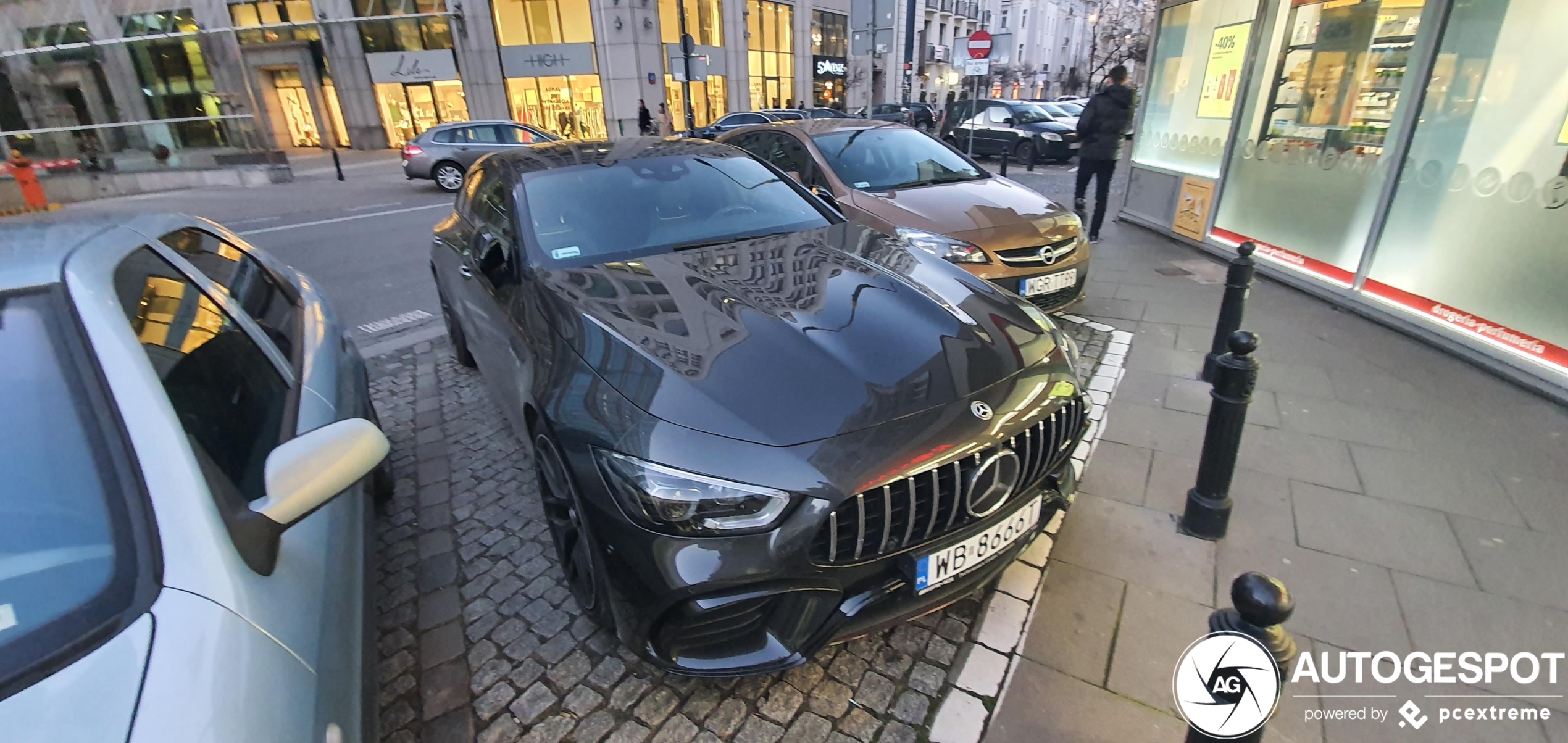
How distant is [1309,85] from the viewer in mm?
6352

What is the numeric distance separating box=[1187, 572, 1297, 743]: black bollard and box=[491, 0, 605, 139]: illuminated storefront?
27139 millimetres

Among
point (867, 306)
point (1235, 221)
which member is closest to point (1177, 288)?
point (1235, 221)

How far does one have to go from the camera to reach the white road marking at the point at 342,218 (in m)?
10.4

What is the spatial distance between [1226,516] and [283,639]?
10.4 ft

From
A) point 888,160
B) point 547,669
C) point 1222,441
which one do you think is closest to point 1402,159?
point 888,160

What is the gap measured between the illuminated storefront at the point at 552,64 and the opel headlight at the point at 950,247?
23817 millimetres

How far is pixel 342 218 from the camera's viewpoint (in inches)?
450

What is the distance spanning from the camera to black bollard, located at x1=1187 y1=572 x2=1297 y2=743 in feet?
4.20

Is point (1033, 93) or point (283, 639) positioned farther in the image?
point (1033, 93)

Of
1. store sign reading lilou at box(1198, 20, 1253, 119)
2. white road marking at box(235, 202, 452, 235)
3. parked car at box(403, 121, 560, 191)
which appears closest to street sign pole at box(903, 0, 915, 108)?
parked car at box(403, 121, 560, 191)

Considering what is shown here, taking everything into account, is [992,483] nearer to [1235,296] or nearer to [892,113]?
[1235,296]

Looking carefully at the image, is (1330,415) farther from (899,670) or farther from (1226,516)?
(899,670)

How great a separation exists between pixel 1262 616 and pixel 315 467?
1.98 meters

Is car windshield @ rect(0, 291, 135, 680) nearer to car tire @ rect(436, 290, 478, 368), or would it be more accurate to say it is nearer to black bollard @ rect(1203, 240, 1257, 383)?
car tire @ rect(436, 290, 478, 368)
